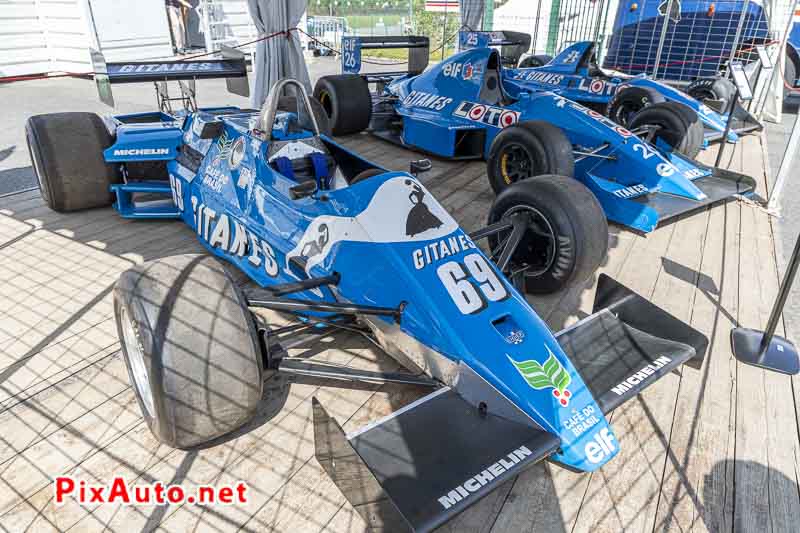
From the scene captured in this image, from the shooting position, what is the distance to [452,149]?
21.9ft

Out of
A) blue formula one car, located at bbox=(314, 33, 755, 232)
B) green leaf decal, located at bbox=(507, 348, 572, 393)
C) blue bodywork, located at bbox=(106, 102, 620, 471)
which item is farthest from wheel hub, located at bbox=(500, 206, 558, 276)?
blue formula one car, located at bbox=(314, 33, 755, 232)

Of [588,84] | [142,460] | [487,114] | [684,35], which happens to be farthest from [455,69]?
[684,35]

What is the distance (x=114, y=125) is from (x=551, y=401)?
457 centimetres

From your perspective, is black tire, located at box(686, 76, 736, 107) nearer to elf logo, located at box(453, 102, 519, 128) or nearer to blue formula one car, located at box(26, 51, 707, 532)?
elf logo, located at box(453, 102, 519, 128)

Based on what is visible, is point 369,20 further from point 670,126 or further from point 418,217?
point 418,217

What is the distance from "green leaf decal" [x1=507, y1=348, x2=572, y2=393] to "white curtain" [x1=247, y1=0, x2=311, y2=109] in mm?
6177

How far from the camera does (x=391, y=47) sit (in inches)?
313

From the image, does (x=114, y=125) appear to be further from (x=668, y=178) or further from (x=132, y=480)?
(x=668, y=178)

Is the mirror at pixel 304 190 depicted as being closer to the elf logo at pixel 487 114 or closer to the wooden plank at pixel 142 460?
the wooden plank at pixel 142 460

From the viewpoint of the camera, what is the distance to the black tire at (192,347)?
6.60 feet

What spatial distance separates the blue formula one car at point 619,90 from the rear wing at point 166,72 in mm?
4824

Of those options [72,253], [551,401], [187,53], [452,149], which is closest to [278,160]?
[72,253]

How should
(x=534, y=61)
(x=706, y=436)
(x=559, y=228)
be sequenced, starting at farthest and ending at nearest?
1. (x=534, y=61)
2. (x=559, y=228)
3. (x=706, y=436)

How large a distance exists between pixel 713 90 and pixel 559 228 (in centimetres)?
782
